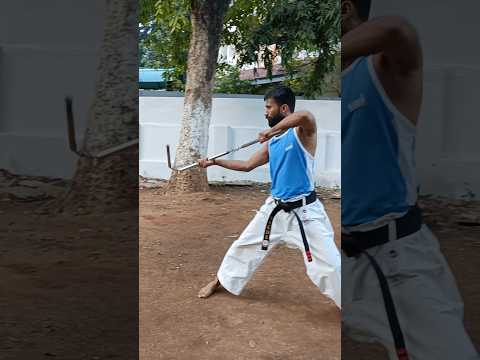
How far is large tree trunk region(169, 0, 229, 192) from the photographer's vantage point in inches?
260

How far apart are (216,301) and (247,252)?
0.73 m

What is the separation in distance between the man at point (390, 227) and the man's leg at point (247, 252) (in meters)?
2.15

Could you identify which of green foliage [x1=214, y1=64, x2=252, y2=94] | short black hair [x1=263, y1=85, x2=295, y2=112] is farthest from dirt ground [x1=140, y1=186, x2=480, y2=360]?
green foliage [x1=214, y1=64, x2=252, y2=94]

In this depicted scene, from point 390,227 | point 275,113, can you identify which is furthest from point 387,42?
point 275,113

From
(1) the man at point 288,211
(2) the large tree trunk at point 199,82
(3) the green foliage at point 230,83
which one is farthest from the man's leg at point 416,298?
(3) the green foliage at point 230,83

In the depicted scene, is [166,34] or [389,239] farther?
[166,34]

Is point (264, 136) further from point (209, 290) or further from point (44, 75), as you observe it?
point (44, 75)

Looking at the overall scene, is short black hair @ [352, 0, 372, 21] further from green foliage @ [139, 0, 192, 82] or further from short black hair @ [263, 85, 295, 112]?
green foliage @ [139, 0, 192, 82]

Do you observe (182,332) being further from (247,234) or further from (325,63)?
(325,63)

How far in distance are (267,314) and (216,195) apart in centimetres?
312

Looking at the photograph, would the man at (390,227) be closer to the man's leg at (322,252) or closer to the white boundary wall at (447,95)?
the white boundary wall at (447,95)

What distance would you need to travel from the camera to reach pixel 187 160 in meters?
6.98

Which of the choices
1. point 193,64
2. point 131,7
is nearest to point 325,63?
point 193,64

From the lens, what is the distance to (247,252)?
3988 millimetres
